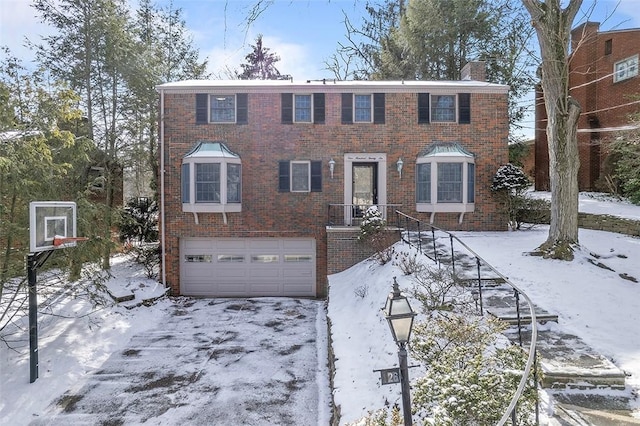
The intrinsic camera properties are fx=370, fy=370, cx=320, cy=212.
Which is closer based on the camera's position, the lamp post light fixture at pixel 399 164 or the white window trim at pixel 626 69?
the lamp post light fixture at pixel 399 164

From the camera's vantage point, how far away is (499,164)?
509 inches

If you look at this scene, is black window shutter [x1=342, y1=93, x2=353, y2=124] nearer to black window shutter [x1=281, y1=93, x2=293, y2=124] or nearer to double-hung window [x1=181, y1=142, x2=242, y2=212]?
black window shutter [x1=281, y1=93, x2=293, y2=124]

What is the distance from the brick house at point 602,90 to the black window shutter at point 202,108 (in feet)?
45.9

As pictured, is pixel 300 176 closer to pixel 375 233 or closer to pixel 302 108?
pixel 302 108

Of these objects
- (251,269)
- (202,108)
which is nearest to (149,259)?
(251,269)

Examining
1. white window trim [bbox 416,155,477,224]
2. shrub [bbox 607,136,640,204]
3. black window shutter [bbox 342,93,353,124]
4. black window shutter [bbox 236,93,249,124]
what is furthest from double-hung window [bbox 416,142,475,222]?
black window shutter [bbox 236,93,249,124]

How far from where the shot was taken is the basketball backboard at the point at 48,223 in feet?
21.9

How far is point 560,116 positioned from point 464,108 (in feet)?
13.4

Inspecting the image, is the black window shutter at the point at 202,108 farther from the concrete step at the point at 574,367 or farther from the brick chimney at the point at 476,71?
the concrete step at the point at 574,367

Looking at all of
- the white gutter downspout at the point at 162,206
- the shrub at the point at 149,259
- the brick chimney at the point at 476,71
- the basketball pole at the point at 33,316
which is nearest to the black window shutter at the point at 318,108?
the white gutter downspout at the point at 162,206

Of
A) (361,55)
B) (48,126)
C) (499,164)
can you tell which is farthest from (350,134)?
(361,55)

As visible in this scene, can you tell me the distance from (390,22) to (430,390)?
2412 centimetres

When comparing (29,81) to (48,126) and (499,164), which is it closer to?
(48,126)

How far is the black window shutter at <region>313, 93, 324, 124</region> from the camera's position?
12867mm
